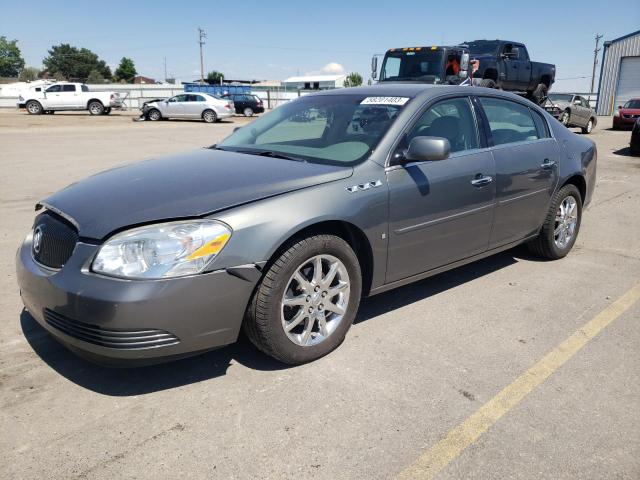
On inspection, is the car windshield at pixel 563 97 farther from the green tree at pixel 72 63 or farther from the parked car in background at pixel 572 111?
the green tree at pixel 72 63

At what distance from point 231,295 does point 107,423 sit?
2.73 ft

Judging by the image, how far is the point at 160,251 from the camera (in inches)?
101

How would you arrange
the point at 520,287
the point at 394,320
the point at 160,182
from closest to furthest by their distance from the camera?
1. the point at 160,182
2. the point at 394,320
3. the point at 520,287

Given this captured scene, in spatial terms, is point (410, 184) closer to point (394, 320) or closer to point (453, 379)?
point (394, 320)

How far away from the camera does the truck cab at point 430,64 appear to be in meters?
14.0

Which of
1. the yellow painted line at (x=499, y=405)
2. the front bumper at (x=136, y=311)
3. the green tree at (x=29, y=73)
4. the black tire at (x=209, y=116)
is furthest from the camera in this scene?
the green tree at (x=29, y=73)

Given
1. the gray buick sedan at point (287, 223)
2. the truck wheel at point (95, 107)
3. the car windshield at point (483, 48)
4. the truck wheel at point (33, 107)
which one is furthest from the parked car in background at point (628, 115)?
the truck wheel at point (33, 107)

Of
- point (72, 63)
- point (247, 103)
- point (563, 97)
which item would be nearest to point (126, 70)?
point (72, 63)

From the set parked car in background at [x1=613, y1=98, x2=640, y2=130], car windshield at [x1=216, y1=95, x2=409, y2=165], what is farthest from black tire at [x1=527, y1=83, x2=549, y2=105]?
car windshield at [x1=216, y1=95, x2=409, y2=165]

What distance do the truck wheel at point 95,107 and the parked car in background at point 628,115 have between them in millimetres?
26801

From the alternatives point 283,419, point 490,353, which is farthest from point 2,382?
point 490,353

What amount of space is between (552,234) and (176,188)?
11.7 feet

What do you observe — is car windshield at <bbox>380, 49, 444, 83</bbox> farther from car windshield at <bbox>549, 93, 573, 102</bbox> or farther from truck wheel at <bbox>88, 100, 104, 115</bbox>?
truck wheel at <bbox>88, 100, 104, 115</bbox>

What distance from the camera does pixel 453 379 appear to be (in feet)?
9.89
